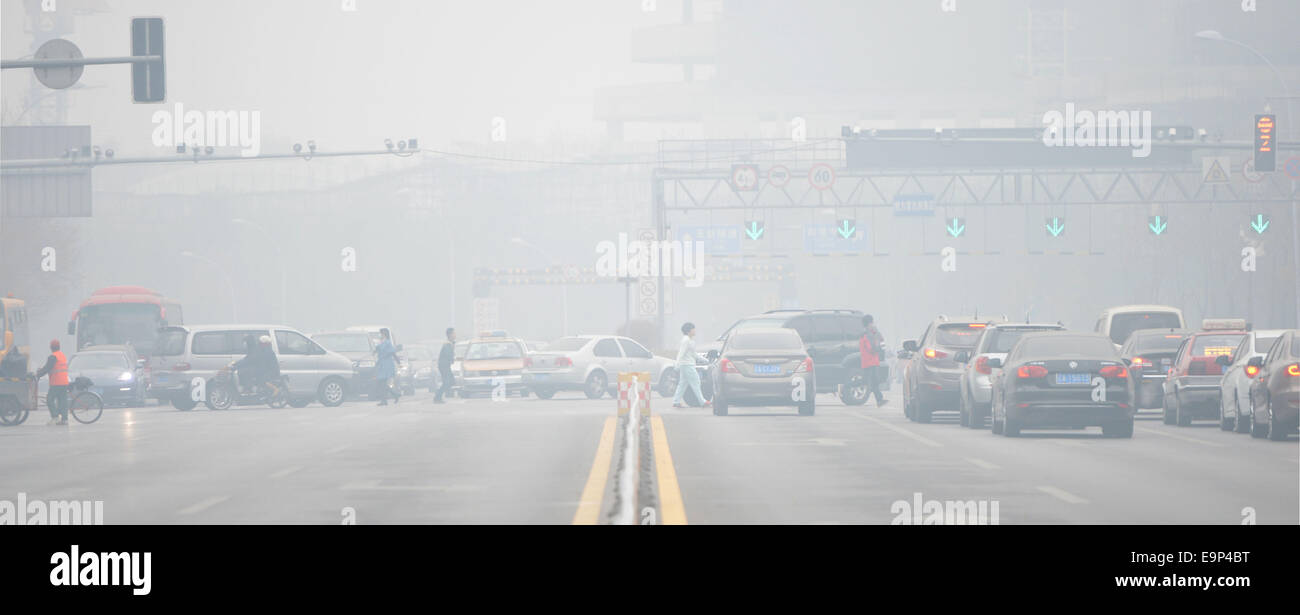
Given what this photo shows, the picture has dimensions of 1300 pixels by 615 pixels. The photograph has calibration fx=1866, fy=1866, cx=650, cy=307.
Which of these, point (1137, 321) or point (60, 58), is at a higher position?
point (60, 58)

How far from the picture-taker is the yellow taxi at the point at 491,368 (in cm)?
4591

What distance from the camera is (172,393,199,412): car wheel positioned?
40.1m

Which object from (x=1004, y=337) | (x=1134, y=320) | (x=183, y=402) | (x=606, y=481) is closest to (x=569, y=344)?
(x=183, y=402)

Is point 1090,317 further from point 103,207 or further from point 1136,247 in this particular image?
point 103,207

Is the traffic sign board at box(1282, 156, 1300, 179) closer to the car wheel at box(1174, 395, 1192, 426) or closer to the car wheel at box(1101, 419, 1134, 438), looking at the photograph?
the car wheel at box(1174, 395, 1192, 426)

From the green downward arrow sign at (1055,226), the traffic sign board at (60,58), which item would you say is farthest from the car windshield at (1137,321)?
the green downward arrow sign at (1055,226)

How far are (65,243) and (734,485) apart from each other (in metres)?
67.3

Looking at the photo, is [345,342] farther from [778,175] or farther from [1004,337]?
[1004,337]

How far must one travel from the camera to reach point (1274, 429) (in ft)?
76.3

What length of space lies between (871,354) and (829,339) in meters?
1.07

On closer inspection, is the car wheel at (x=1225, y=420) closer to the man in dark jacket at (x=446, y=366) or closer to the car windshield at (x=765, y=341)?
the car windshield at (x=765, y=341)

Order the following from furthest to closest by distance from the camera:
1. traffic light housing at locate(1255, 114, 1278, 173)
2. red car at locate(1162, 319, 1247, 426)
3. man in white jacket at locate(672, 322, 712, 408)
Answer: traffic light housing at locate(1255, 114, 1278, 173), man in white jacket at locate(672, 322, 712, 408), red car at locate(1162, 319, 1247, 426)

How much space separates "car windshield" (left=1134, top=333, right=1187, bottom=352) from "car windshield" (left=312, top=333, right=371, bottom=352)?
68.6 ft

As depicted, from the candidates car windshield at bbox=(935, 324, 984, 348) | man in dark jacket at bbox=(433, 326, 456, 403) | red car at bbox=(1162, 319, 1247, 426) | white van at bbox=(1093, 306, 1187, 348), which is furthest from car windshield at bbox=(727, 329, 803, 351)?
man in dark jacket at bbox=(433, 326, 456, 403)
